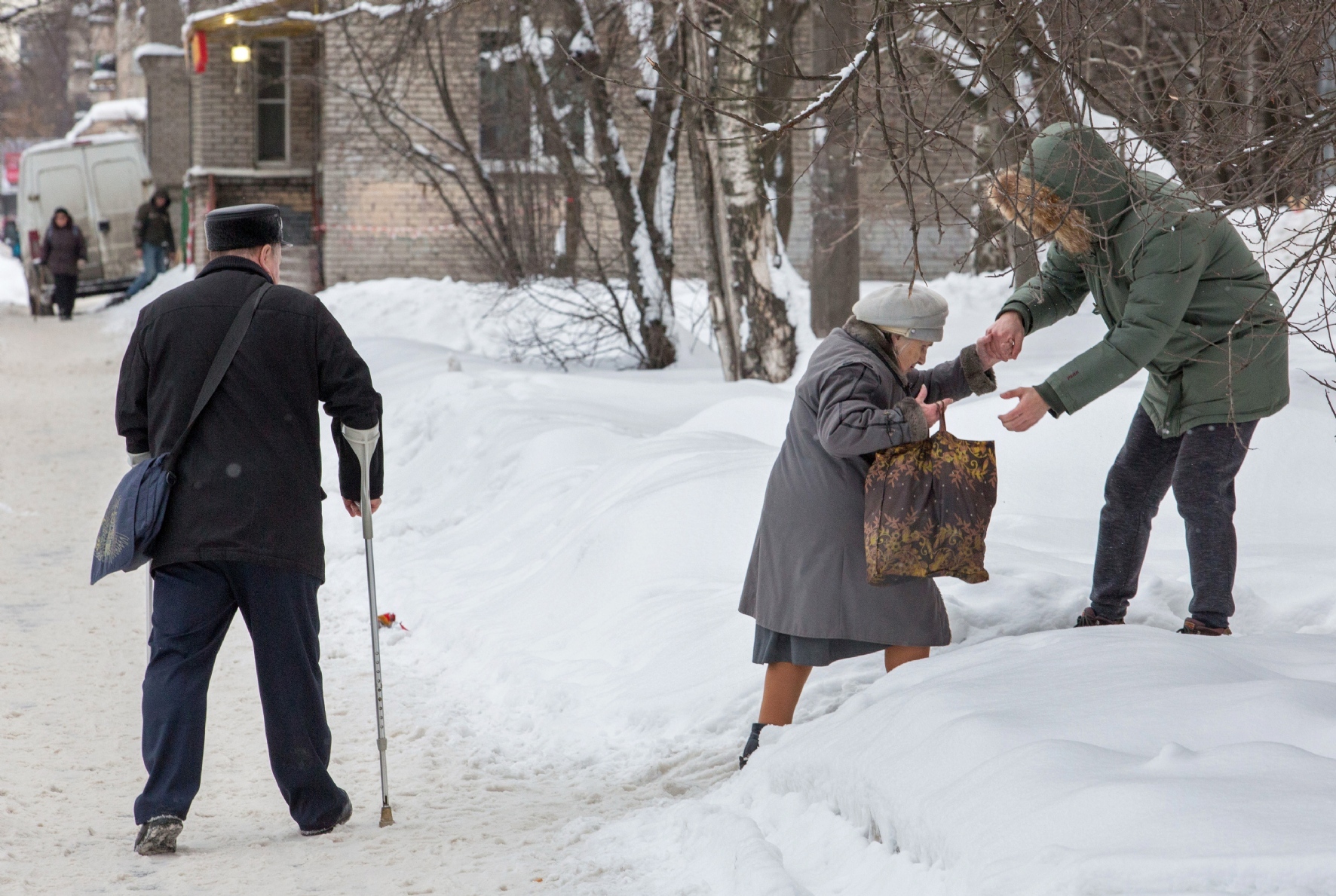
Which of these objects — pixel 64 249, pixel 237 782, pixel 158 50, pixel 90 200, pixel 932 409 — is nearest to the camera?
pixel 932 409

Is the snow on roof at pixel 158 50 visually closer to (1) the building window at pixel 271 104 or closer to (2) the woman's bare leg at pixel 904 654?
(1) the building window at pixel 271 104

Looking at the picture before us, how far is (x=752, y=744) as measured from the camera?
4176 millimetres

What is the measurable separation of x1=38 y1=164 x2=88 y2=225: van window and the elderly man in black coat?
23485 mm

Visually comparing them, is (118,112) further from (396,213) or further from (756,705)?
(756,705)

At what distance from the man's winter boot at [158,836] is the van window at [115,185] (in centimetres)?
2444

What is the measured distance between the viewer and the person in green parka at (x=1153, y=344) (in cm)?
401

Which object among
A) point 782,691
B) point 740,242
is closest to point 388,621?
point 782,691

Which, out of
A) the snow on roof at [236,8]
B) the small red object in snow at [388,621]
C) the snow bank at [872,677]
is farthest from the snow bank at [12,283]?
Answer: the small red object in snow at [388,621]

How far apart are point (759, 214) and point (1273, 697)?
289 inches

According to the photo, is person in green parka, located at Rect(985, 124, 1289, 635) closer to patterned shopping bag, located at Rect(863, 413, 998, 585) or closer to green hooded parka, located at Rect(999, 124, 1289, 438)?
green hooded parka, located at Rect(999, 124, 1289, 438)

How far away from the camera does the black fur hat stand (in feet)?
13.1

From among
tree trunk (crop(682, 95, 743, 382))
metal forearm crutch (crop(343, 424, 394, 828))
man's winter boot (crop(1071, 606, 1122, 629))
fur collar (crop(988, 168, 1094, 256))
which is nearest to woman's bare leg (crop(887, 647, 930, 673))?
man's winter boot (crop(1071, 606, 1122, 629))

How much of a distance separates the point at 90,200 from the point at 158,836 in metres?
24.6

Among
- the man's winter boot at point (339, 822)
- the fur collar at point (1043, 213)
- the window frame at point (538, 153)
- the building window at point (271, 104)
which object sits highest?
the building window at point (271, 104)
